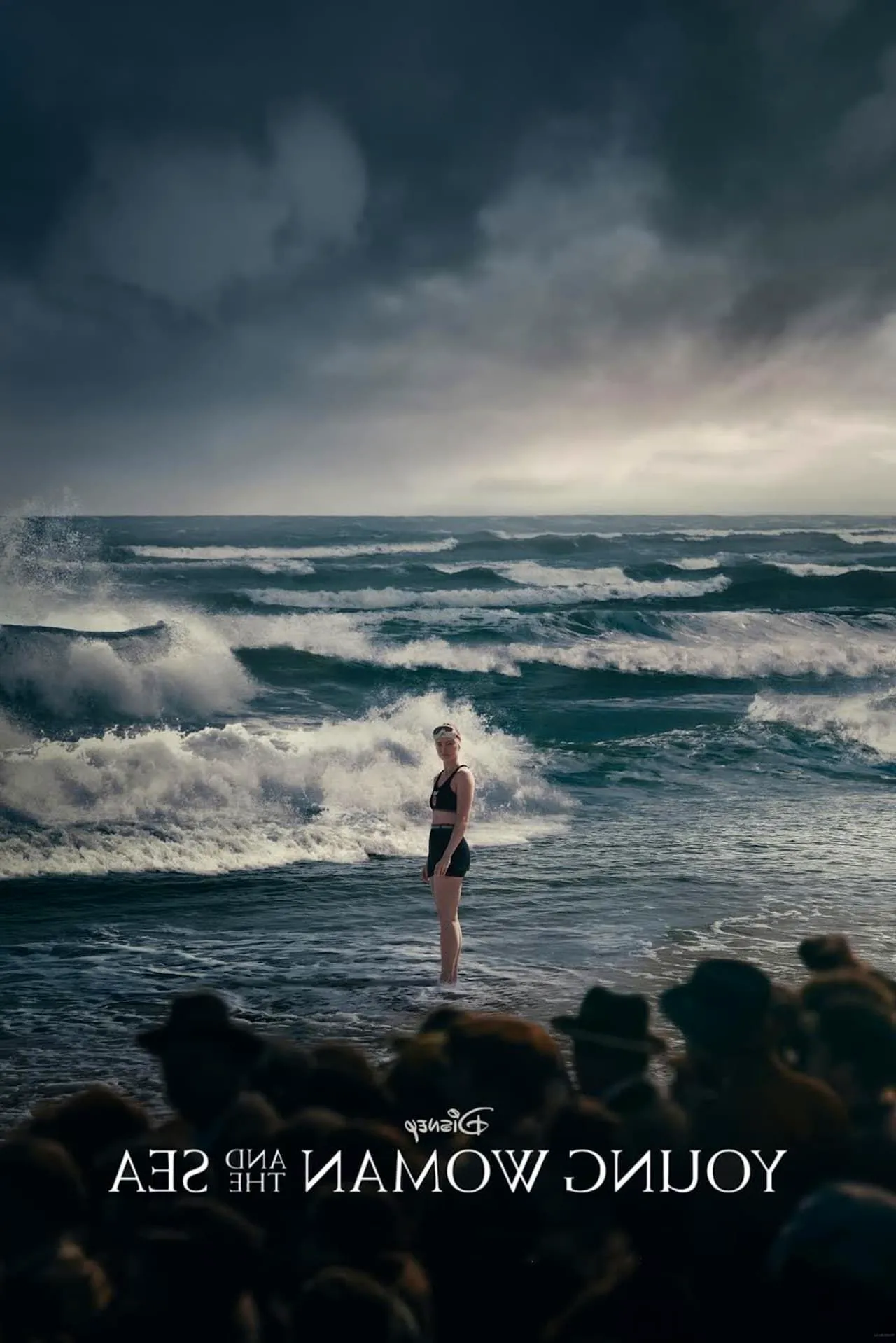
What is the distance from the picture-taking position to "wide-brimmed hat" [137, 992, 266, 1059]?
8.95ft

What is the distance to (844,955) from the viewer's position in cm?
307

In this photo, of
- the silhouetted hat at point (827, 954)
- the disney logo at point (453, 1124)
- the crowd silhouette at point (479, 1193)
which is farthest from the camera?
the silhouetted hat at point (827, 954)

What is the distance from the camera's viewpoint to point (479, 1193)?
251 cm

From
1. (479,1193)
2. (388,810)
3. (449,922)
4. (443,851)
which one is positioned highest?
(479,1193)

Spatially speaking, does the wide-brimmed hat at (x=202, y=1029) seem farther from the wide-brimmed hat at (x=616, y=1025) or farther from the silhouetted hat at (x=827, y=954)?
the silhouetted hat at (x=827, y=954)

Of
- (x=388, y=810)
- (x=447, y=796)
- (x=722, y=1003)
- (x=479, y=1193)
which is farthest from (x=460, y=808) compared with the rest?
(x=388, y=810)

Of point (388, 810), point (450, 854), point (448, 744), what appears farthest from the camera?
Result: point (388, 810)

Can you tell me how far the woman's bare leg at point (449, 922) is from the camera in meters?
6.01

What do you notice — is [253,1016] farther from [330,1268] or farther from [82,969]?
[330,1268]

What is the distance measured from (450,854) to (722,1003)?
132 inches

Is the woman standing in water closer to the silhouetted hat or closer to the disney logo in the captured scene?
the silhouetted hat

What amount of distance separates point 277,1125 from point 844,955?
1523mm

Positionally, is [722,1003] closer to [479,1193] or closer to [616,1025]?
[616,1025]

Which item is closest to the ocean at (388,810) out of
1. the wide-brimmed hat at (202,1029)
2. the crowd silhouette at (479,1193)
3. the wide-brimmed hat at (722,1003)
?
the wide-brimmed hat at (202,1029)
